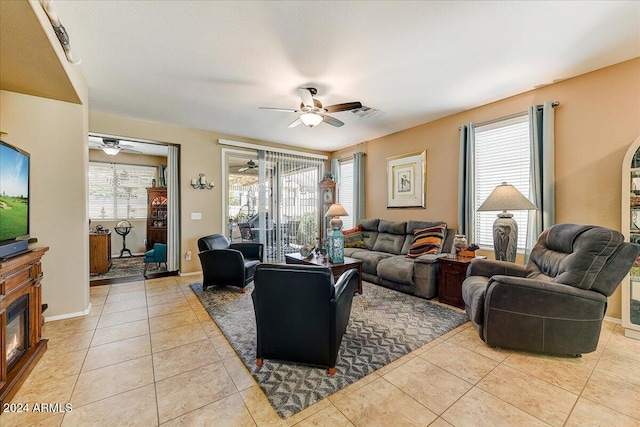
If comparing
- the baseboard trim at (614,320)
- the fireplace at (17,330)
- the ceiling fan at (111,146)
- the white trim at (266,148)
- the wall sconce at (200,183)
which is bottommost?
the baseboard trim at (614,320)

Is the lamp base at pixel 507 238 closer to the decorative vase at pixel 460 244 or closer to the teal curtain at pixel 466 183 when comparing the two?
the decorative vase at pixel 460 244

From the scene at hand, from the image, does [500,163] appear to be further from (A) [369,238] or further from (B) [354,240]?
(B) [354,240]

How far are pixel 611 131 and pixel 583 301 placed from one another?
1993 millimetres

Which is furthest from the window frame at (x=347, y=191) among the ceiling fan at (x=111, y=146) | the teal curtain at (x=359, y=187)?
the ceiling fan at (x=111, y=146)

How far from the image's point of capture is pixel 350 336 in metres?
2.46

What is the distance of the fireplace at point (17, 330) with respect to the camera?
1827 mm

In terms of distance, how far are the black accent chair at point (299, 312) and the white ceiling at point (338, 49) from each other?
1940 mm

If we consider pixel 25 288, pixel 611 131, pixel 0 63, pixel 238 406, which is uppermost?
pixel 0 63

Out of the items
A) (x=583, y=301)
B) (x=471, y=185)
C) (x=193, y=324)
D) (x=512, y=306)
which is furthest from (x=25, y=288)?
(x=471, y=185)

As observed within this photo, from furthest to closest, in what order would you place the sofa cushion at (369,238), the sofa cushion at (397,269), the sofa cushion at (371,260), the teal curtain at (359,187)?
the teal curtain at (359,187), the sofa cushion at (369,238), the sofa cushion at (371,260), the sofa cushion at (397,269)

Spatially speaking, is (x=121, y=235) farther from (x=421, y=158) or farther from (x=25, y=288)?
(x=421, y=158)

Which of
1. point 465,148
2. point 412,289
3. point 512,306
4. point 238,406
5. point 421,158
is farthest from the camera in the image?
point 421,158

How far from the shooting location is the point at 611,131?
9.02 feet

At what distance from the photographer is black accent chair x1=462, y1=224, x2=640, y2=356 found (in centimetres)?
199
